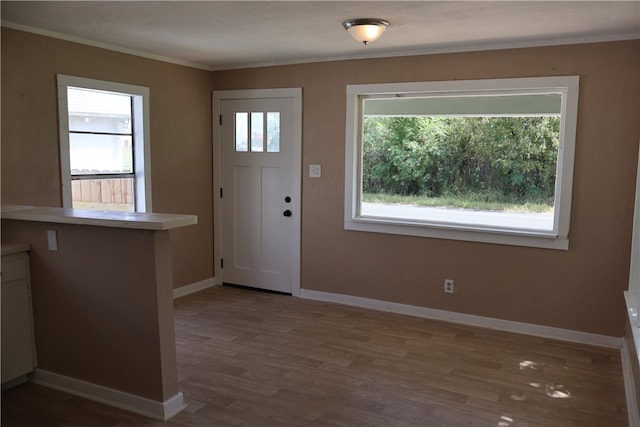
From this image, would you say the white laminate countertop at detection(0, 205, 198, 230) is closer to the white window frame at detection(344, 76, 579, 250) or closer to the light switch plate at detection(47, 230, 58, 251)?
the light switch plate at detection(47, 230, 58, 251)

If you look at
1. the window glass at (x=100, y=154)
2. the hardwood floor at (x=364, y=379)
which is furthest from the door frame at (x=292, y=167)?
the window glass at (x=100, y=154)

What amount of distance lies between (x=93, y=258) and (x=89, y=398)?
2.68 ft

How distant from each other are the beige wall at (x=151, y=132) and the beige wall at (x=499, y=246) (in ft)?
1.88

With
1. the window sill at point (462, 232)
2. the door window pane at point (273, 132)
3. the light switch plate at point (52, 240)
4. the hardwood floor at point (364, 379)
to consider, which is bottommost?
the hardwood floor at point (364, 379)

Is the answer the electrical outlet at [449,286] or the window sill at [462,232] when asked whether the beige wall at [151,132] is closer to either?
the window sill at [462,232]

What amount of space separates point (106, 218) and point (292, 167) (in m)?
2.44

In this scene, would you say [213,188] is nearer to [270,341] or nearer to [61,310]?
[270,341]

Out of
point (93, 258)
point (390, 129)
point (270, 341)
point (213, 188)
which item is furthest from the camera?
point (213, 188)

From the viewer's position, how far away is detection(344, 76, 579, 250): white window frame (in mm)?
3852

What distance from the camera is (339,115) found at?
185 inches

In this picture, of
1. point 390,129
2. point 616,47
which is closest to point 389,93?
point 390,129

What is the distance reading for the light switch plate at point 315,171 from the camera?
487cm

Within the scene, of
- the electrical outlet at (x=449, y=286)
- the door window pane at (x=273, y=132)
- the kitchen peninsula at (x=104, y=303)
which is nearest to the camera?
the kitchen peninsula at (x=104, y=303)

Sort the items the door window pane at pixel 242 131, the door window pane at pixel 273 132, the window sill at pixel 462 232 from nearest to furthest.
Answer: the window sill at pixel 462 232, the door window pane at pixel 273 132, the door window pane at pixel 242 131
